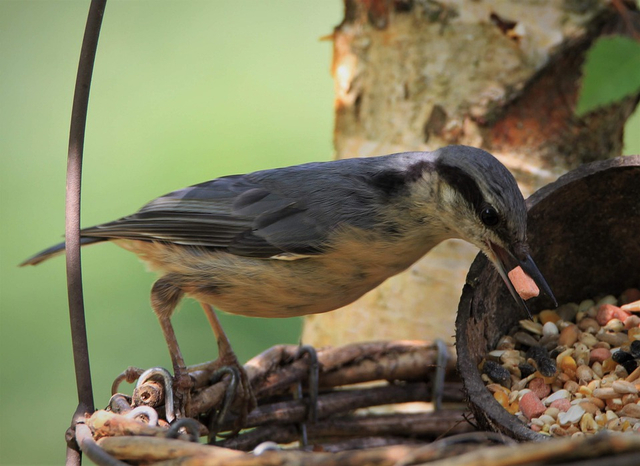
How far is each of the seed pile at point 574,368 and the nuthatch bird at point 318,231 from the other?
318mm

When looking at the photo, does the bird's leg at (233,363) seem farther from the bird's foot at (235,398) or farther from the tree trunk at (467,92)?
the tree trunk at (467,92)

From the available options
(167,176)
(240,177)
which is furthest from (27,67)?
(240,177)

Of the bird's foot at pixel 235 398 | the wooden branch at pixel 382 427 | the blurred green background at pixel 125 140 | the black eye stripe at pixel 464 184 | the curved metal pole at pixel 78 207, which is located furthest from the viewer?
the blurred green background at pixel 125 140

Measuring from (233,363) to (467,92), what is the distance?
1322mm

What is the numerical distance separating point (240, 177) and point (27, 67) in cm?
427

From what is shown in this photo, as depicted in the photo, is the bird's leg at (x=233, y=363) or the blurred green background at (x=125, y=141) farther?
the blurred green background at (x=125, y=141)

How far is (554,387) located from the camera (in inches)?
91.6

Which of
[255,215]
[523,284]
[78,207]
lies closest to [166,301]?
[255,215]

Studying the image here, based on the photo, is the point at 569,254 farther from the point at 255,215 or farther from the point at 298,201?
the point at 255,215

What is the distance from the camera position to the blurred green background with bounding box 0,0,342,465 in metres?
4.85

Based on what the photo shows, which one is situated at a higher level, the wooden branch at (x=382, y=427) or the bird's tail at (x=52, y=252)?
the bird's tail at (x=52, y=252)

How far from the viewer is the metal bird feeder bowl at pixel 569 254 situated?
228cm

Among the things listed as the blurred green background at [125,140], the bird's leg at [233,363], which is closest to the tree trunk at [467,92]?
the bird's leg at [233,363]

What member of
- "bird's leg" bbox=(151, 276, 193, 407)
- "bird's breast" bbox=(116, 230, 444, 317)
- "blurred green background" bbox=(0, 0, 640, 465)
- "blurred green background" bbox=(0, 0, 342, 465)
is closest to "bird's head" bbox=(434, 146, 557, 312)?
"bird's breast" bbox=(116, 230, 444, 317)
